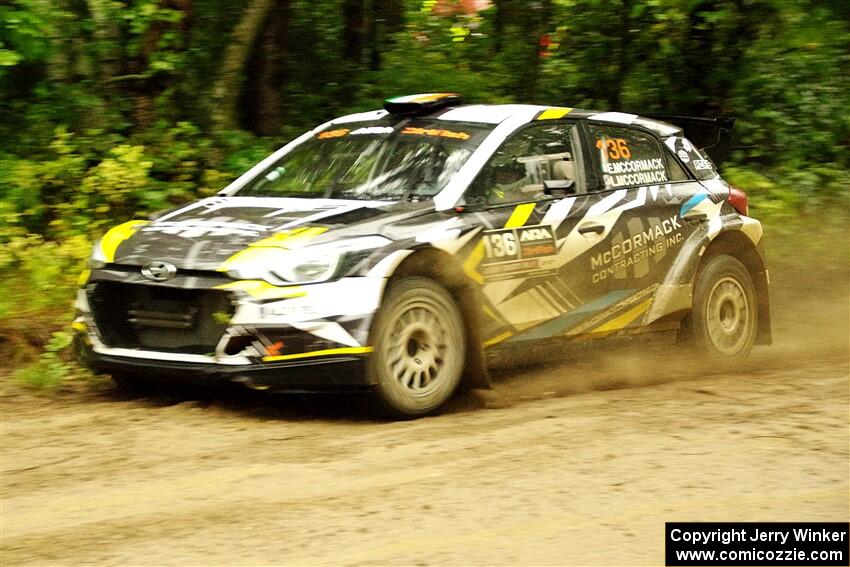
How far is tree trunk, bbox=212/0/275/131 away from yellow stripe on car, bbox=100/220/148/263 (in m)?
4.40

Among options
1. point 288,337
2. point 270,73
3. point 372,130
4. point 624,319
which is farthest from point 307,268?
point 270,73

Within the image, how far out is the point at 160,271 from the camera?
6836 millimetres

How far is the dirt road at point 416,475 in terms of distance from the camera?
4.73 metres

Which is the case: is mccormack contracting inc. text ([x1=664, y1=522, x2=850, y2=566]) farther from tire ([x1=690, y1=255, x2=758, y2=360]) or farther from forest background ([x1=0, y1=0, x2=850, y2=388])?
forest background ([x1=0, y1=0, x2=850, y2=388])

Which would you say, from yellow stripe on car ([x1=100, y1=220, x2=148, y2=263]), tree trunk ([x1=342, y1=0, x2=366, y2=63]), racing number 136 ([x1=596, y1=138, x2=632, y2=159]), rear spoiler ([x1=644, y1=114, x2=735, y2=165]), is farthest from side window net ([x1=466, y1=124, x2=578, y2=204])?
tree trunk ([x1=342, y1=0, x2=366, y2=63])

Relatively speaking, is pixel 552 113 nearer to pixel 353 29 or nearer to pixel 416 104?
pixel 416 104

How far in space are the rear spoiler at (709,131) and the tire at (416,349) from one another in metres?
3.17

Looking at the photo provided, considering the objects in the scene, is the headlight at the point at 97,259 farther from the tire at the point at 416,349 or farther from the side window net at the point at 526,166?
the side window net at the point at 526,166

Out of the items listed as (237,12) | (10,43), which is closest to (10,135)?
(10,43)

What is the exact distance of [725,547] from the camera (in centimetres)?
475

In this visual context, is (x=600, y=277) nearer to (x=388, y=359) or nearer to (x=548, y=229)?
(x=548, y=229)

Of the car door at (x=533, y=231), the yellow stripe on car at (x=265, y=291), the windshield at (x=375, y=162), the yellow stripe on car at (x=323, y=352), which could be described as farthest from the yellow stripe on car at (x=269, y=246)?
the car door at (x=533, y=231)

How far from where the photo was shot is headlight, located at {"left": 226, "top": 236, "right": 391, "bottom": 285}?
21.8 feet

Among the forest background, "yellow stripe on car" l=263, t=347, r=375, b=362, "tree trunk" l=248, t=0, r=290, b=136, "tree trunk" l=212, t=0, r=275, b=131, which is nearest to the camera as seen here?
"yellow stripe on car" l=263, t=347, r=375, b=362
